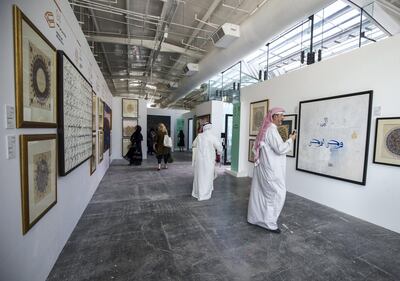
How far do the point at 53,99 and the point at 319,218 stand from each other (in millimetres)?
3812

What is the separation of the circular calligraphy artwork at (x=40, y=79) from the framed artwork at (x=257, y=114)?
14.8 ft

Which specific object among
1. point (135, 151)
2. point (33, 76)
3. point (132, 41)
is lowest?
point (135, 151)

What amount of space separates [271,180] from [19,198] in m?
2.55

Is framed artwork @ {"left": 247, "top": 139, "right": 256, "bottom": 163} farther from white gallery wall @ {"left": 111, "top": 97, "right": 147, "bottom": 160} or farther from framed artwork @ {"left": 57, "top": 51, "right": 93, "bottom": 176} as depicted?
white gallery wall @ {"left": 111, "top": 97, "right": 147, "bottom": 160}

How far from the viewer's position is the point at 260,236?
2539 mm

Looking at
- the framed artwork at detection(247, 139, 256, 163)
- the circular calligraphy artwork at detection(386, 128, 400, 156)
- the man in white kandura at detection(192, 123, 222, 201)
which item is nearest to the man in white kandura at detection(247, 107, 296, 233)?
the man in white kandura at detection(192, 123, 222, 201)

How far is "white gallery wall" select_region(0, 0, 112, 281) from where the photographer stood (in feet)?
3.73

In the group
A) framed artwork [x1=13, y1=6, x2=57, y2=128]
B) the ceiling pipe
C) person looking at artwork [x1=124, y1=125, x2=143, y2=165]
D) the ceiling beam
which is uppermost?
the ceiling beam

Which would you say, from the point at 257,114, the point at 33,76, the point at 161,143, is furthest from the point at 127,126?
the point at 33,76

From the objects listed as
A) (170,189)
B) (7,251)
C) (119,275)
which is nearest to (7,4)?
(7,251)

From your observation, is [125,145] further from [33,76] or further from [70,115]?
[33,76]

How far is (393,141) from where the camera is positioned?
266 centimetres

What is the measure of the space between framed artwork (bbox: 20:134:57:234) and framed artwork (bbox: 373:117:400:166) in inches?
158

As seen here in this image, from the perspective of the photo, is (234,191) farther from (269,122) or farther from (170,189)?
(269,122)
